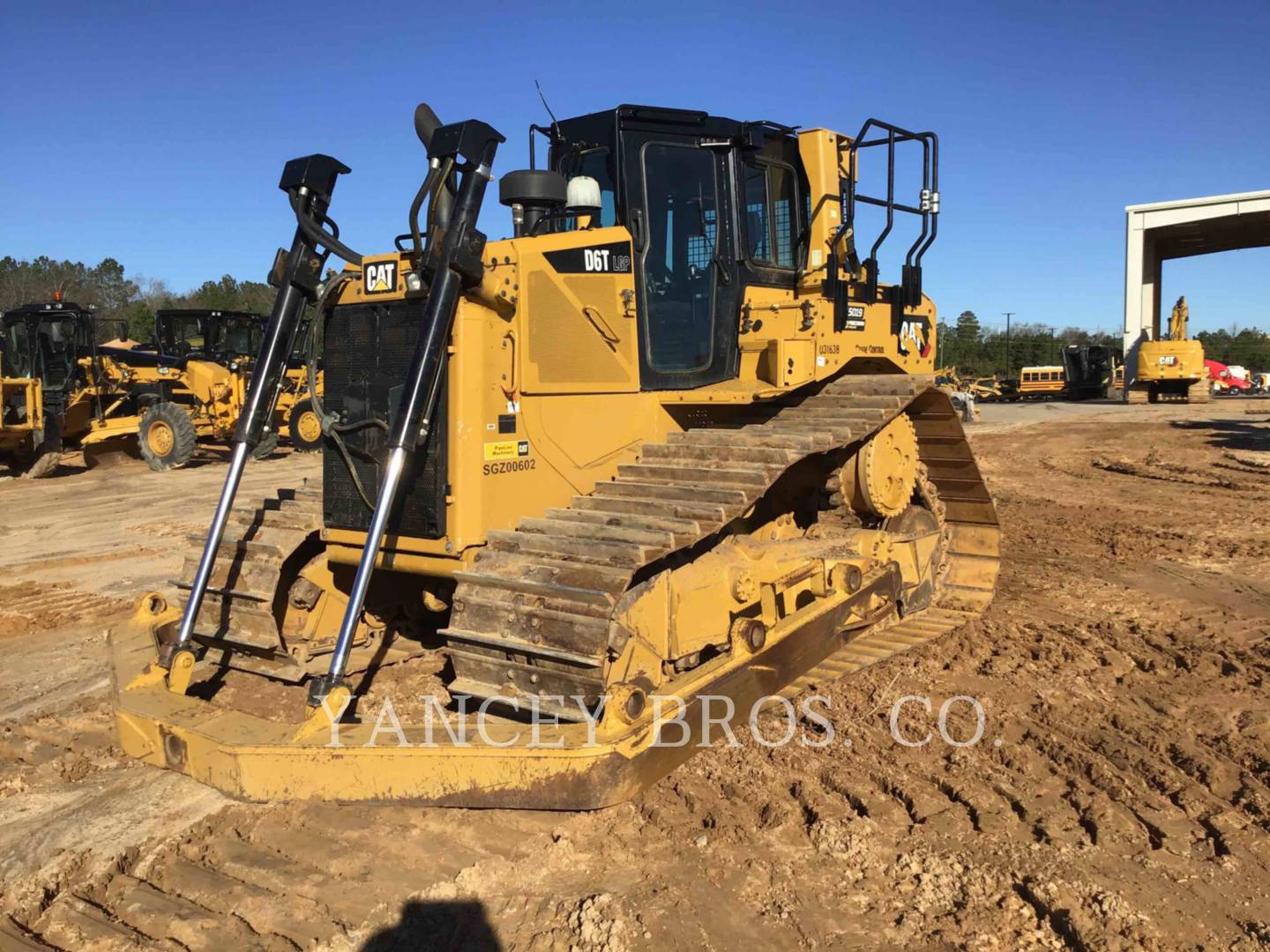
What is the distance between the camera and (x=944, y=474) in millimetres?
7430

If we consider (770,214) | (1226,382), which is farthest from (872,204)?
(1226,382)

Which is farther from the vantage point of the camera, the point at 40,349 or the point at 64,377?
the point at 64,377

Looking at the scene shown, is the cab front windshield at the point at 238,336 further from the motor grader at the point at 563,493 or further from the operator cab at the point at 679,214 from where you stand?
the operator cab at the point at 679,214

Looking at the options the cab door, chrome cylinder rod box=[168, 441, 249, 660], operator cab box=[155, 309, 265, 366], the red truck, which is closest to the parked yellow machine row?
operator cab box=[155, 309, 265, 366]

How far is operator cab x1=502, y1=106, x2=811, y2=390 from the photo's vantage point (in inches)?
213

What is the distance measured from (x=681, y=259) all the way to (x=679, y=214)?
0.82 ft

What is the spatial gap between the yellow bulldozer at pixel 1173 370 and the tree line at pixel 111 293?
1419 inches

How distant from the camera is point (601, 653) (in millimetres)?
3896

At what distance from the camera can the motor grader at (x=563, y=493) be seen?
13.1ft

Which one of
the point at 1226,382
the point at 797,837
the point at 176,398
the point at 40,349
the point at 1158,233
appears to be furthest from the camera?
the point at 1226,382

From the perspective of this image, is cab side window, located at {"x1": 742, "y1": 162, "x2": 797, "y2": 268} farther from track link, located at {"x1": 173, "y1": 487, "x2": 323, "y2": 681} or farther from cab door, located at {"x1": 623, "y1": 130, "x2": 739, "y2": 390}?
track link, located at {"x1": 173, "y1": 487, "x2": 323, "y2": 681}

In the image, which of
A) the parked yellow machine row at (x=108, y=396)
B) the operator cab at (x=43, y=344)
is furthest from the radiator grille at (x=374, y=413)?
the operator cab at (x=43, y=344)

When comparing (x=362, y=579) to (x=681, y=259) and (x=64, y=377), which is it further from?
(x=64, y=377)

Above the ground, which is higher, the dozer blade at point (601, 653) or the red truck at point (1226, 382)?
the red truck at point (1226, 382)
